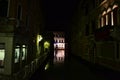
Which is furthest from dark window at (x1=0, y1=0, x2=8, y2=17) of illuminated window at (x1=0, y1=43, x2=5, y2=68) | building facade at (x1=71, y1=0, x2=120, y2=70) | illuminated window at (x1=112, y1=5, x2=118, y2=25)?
illuminated window at (x1=112, y1=5, x2=118, y2=25)

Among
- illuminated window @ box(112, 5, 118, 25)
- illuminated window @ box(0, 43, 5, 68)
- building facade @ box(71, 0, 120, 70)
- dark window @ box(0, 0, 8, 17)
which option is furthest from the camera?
illuminated window @ box(112, 5, 118, 25)

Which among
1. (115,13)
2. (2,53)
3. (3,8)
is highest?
Result: (115,13)

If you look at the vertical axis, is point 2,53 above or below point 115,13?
below

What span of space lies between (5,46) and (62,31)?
3461 inches

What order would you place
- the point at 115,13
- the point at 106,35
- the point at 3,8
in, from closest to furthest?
the point at 3,8 < the point at 106,35 < the point at 115,13

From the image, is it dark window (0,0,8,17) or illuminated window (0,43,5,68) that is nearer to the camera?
illuminated window (0,43,5,68)

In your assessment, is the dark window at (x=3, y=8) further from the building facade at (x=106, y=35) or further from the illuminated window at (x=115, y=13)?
the illuminated window at (x=115, y=13)

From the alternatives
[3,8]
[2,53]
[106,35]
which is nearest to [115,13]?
[106,35]

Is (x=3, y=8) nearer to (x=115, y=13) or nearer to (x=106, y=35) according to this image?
(x=106, y=35)

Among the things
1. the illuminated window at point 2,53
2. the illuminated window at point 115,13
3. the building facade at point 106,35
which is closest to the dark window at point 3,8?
the illuminated window at point 2,53

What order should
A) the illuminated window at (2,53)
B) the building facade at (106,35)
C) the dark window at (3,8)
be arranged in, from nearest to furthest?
the illuminated window at (2,53) → the dark window at (3,8) → the building facade at (106,35)

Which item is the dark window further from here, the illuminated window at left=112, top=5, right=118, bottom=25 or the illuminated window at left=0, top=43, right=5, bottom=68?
the illuminated window at left=112, top=5, right=118, bottom=25

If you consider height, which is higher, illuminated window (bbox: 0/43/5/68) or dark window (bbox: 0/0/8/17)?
dark window (bbox: 0/0/8/17)

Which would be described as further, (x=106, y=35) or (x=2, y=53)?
(x=106, y=35)
